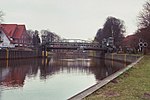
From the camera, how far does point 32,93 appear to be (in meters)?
18.5

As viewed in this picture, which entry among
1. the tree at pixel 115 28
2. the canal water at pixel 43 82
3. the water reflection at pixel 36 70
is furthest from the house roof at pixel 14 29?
the canal water at pixel 43 82

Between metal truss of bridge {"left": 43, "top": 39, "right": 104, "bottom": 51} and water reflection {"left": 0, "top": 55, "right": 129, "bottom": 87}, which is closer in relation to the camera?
water reflection {"left": 0, "top": 55, "right": 129, "bottom": 87}

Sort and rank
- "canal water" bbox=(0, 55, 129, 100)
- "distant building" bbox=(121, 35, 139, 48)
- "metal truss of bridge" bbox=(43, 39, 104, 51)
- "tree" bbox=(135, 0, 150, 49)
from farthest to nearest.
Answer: "metal truss of bridge" bbox=(43, 39, 104, 51) < "distant building" bbox=(121, 35, 139, 48) < "tree" bbox=(135, 0, 150, 49) < "canal water" bbox=(0, 55, 129, 100)

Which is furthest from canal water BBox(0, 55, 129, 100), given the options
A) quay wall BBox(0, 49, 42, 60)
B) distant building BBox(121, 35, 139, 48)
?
distant building BBox(121, 35, 139, 48)

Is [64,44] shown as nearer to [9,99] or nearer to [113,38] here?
[113,38]

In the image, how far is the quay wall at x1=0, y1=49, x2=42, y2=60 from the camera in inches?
2805

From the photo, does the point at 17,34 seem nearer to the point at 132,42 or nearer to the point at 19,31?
the point at 19,31

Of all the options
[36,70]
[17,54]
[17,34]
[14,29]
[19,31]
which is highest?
[14,29]

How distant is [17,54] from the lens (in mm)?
84188

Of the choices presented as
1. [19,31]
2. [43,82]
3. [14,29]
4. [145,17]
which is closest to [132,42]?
[145,17]

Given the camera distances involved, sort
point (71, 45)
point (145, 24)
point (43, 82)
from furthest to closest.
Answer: point (71, 45) → point (145, 24) → point (43, 82)

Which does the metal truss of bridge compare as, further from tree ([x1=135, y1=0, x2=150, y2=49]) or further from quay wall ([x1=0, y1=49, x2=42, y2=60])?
tree ([x1=135, y1=0, x2=150, y2=49])

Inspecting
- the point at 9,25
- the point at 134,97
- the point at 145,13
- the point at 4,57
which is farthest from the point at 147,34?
the point at 9,25

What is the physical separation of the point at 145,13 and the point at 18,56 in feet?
119
